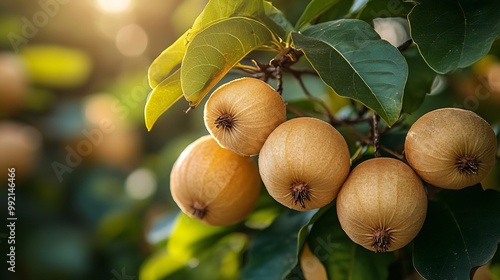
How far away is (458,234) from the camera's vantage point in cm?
96

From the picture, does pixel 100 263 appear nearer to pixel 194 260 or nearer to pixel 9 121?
pixel 9 121

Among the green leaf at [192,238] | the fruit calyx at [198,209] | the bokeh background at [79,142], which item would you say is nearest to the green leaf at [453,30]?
the fruit calyx at [198,209]

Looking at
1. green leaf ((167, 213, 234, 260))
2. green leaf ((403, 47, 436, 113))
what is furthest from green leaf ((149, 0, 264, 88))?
green leaf ((167, 213, 234, 260))

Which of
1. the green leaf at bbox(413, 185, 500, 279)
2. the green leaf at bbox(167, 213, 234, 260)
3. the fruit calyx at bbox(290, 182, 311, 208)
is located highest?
the fruit calyx at bbox(290, 182, 311, 208)

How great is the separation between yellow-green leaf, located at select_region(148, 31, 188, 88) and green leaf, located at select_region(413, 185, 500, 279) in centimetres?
51

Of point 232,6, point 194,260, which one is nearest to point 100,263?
point 194,260

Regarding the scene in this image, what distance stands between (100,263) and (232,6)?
1.61m

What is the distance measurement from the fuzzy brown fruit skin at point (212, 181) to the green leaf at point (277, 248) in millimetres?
156

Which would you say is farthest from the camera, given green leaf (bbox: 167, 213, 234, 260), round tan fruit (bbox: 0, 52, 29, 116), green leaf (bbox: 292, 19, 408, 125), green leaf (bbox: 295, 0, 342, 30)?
round tan fruit (bbox: 0, 52, 29, 116)

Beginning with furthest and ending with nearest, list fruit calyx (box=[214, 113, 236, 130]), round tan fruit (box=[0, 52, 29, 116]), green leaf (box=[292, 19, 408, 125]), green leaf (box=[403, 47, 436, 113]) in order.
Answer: round tan fruit (box=[0, 52, 29, 116]), green leaf (box=[403, 47, 436, 113]), fruit calyx (box=[214, 113, 236, 130]), green leaf (box=[292, 19, 408, 125])

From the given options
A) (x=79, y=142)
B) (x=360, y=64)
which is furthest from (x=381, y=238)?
(x=79, y=142)

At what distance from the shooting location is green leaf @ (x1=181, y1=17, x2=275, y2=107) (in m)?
0.89

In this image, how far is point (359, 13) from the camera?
1032 millimetres

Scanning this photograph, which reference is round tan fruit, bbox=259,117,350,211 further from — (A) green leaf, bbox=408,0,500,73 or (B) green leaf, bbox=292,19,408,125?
(A) green leaf, bbox=408,0,500,73
